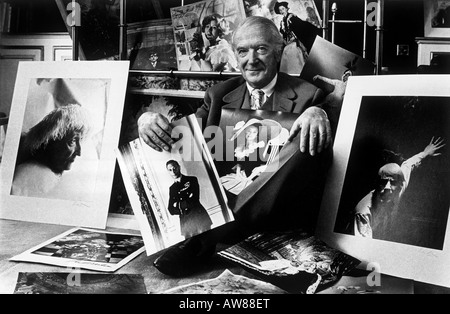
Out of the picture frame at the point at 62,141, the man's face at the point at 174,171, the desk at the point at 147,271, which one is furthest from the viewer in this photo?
the picture frame at the point at 62,141

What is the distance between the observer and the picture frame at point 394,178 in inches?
29.3

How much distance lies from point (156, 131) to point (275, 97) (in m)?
0.23

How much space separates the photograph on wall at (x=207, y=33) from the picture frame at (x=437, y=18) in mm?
338

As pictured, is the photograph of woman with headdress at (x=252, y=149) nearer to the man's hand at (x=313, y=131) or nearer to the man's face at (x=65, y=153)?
the man's hand at (x=313, y=131)

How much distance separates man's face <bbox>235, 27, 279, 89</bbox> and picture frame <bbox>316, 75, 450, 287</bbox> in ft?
0.48

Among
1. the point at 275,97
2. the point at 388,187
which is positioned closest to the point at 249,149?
the point at 275,97

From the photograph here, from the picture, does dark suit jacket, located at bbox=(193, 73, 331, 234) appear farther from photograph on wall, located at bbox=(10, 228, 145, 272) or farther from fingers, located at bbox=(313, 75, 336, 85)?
photograph on wall, located at bbox=(10, 228, 145, 272)

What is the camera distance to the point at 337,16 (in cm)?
88

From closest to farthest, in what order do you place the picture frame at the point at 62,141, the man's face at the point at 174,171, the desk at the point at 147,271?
the desk at the point at 147,271 < the man's face at the point at 174,171 < the picture frame at the point at 62,141

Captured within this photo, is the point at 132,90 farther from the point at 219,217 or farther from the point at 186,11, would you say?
the point at 219,217

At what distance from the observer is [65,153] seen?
950mm

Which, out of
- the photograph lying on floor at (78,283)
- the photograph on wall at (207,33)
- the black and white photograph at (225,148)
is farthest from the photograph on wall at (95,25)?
the photograph lying on floor at (78,283)

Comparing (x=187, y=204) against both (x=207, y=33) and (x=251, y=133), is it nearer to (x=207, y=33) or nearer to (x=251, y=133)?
(x=251, y=133)

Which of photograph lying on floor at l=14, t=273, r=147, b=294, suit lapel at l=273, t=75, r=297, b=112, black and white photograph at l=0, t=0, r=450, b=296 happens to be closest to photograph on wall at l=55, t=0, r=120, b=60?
black and white photograph at l=0, t=0, r=450, b=296
